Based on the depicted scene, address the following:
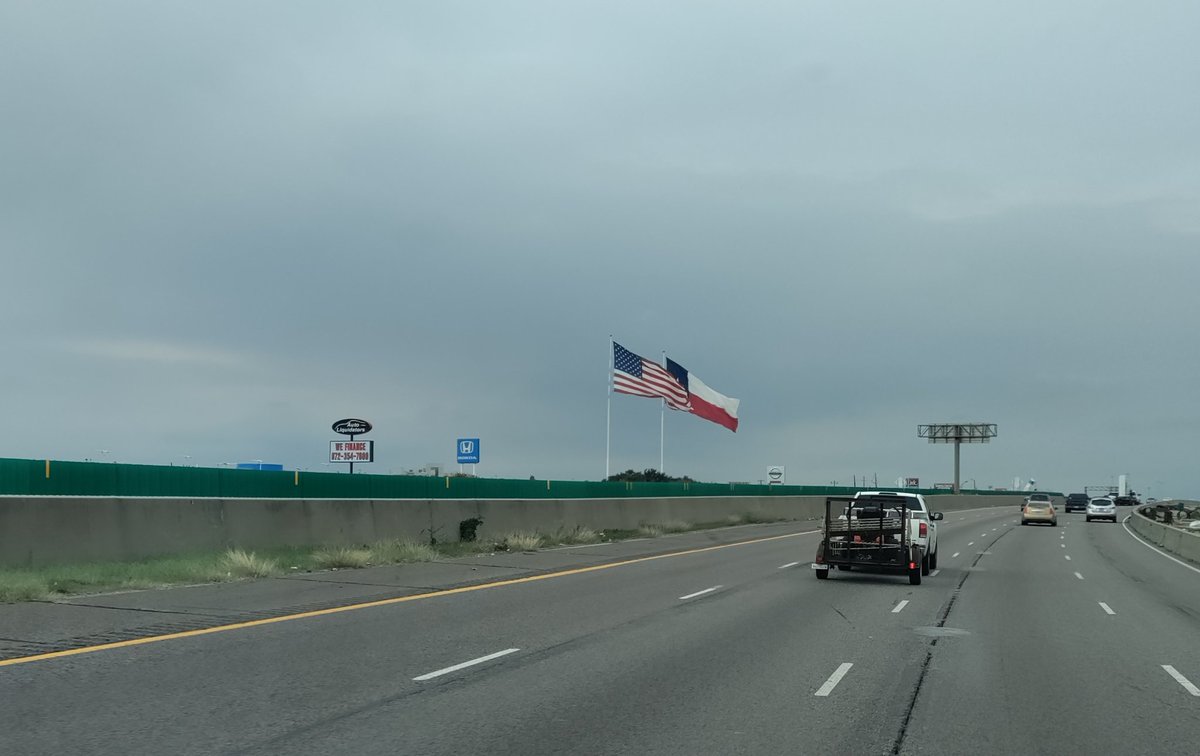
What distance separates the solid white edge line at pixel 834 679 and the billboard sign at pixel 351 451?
109 ft

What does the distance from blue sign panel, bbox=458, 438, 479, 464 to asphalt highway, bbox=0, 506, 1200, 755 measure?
31.9 m

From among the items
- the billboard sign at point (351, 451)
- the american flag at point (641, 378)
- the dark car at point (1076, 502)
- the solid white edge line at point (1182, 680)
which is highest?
the american flag at point (641, 378)

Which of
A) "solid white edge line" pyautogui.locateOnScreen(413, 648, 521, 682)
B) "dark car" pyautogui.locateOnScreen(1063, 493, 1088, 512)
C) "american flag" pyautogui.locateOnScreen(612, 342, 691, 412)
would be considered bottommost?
"dark car" pyautogui.locateOnScreen(1063, 493, 1088, 512)

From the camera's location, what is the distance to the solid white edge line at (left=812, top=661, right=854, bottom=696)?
10073 millimetres

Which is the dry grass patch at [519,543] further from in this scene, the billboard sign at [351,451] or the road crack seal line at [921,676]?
the billboard sign at [351,451]

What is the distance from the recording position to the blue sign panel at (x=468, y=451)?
1980 inches

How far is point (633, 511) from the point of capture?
137 feet

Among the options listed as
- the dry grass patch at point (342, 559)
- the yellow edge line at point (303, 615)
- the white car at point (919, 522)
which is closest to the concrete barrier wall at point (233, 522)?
the dry grass patch at point (342, 559)

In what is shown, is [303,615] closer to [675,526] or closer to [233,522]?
[233,522]

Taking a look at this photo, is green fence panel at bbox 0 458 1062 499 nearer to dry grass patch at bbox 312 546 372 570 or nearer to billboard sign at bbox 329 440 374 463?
dry grass patch at bbox 312 546 372 570

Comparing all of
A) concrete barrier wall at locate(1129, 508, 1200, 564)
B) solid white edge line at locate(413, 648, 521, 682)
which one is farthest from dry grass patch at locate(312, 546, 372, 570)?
concrete barrier wall at locate(1129, 508, 1200, 564)

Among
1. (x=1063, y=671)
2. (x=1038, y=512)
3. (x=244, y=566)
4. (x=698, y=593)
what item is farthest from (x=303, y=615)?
(x=1038, y=512)

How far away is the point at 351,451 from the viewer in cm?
4350

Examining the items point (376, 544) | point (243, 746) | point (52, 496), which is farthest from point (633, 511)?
point (243, 746)
